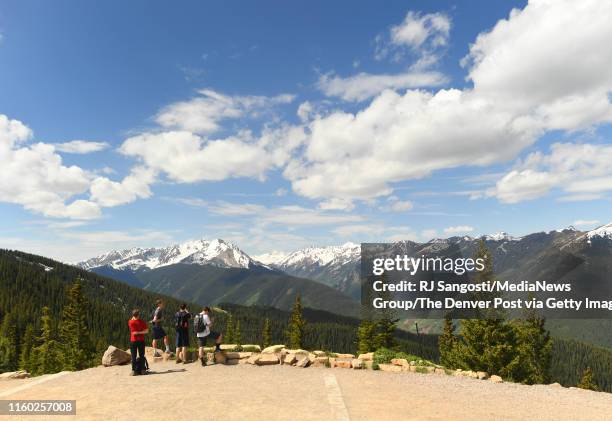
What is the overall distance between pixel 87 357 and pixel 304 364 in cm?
5277

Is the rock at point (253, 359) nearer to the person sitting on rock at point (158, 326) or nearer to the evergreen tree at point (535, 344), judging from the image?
the person sitting on rock at point (158, 326)

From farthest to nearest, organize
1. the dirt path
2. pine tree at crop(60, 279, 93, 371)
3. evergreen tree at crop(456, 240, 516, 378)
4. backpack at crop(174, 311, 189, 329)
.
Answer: pine tree at crop(60, 279, 93, 371) < evergreen tree at crop(456, 240, 516, 378) < backpack at crop(174, 311, 189, 329) < the dirt path

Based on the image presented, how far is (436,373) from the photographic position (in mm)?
21422

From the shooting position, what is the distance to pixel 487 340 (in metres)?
41.2

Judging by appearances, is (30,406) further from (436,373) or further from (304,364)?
(436,373)

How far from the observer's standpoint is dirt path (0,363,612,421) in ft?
42.9

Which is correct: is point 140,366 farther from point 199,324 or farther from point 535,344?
point 535,344

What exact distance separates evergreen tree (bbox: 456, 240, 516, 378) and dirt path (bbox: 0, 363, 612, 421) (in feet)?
77.9

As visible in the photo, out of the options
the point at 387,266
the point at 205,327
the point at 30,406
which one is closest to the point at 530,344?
the point at 387,266

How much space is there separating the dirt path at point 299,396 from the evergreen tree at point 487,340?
2373cm

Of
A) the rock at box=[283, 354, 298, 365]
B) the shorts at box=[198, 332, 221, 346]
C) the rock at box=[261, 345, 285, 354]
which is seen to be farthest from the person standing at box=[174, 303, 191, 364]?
the rock at box=[283, 354, 298, 365]

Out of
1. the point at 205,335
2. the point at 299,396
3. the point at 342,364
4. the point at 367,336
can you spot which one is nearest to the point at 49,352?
the point at 367,336

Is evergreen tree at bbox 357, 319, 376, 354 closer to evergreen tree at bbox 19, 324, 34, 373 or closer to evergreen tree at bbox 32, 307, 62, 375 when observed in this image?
evergreen tree at bbox 32, 307, 62, 375

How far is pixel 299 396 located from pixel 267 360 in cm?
682
